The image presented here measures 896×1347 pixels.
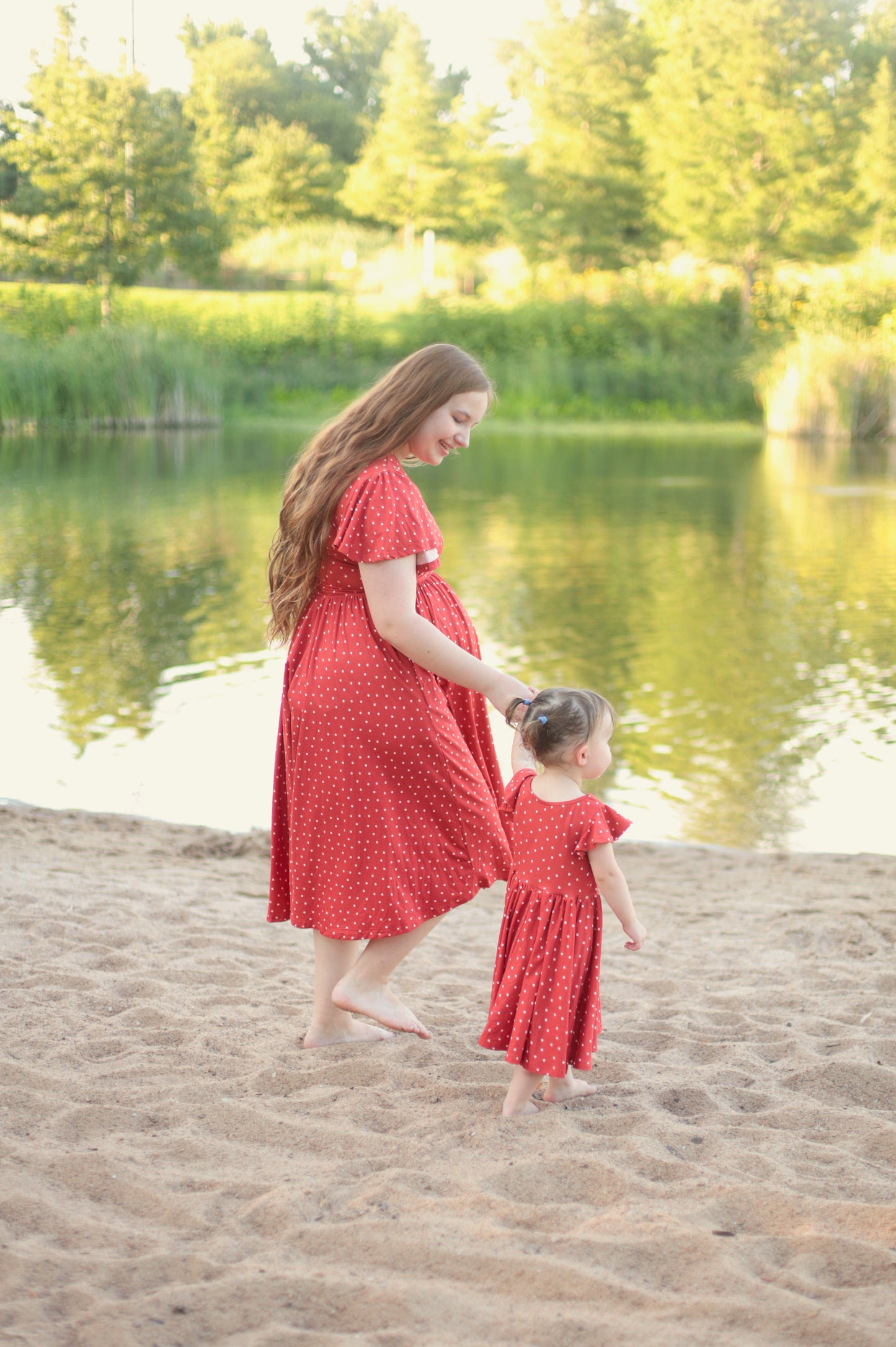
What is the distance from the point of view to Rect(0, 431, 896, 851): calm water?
6.29 meters


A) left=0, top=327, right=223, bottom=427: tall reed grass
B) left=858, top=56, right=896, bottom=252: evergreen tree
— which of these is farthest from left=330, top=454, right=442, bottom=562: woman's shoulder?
left=858, top=56, right=896, bottom=252: evergreen tree

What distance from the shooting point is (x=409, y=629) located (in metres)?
2.85

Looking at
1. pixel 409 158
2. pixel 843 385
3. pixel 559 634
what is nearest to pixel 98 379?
pixel 843 385

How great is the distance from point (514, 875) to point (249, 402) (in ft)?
98.0

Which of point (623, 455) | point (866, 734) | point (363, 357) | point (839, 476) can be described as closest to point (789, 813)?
point (866, 734)

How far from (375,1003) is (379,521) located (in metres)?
1.11

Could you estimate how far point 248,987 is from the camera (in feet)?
12.0

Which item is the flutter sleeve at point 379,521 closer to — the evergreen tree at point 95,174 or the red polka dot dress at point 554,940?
the red polka dot dress at point 554,940

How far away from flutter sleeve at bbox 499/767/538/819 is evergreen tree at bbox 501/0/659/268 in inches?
1600

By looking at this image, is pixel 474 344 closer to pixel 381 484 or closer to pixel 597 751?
pixel 381 484

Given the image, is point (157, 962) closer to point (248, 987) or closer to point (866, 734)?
point (248, 987)

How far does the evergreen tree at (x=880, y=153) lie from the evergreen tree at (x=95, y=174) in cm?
1863

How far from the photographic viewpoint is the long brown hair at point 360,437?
9.66 feet

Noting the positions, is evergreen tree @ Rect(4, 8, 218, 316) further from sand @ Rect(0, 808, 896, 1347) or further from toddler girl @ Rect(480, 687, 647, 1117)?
toddler girl @ Rect(480, 687, 647, 1117)
